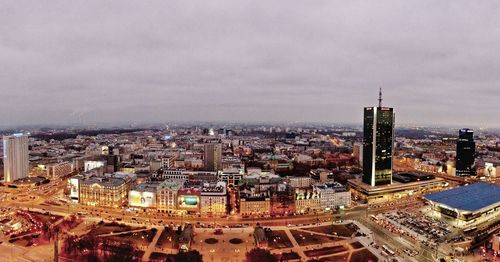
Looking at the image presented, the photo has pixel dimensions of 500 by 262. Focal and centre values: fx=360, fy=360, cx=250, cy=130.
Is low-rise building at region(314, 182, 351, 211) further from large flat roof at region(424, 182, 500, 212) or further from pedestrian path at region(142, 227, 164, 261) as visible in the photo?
pedestrian path at region(142, 227, 164, 261)

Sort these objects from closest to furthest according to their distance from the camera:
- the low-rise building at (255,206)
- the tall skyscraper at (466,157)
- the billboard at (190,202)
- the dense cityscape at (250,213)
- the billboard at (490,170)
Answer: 1. the dense cityscape at (250,213)
2. the low-rise building at (255,206)
3. the billboard at (190,202)
4. the tall skyscraper at (466,157)
5. the billboard at (490,170)

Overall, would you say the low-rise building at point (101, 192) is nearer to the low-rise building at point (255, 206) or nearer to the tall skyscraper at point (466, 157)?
the low-rise building at point (255, 206)

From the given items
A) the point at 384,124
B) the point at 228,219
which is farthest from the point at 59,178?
the point at 384,124

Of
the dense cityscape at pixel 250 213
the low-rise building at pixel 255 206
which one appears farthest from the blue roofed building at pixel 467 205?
the low-rise building at pixel 255 206

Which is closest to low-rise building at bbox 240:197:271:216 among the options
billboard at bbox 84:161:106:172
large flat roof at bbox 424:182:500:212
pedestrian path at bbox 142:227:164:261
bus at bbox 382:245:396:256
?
pedestrian path at bbox 142:227:164:261

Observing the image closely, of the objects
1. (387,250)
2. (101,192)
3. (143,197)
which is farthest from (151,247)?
(387,250)

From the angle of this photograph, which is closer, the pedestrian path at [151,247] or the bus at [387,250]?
the pedestrian path at [151,247]

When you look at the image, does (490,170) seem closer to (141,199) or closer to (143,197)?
(143,197)
